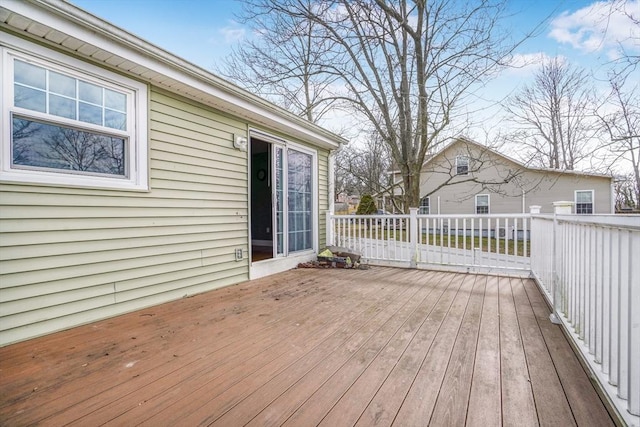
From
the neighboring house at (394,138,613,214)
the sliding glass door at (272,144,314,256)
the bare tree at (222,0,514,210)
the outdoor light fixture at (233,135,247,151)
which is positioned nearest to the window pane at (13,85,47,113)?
the outdoor light fixture at (233,135,247,151)

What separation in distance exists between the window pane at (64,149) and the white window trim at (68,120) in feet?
0.19

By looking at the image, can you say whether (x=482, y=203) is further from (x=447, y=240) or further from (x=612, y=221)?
(x=612, y=221)

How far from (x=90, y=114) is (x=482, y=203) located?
1447 centimetres

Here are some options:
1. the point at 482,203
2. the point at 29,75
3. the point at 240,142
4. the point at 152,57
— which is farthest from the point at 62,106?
the point at 482,203

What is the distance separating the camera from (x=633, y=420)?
1214 mm

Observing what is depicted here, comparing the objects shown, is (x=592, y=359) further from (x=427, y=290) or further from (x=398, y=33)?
(x=398, y=33)

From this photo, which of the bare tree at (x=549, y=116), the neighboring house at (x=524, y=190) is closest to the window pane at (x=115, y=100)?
the neighboring house at (x=524, y=190)

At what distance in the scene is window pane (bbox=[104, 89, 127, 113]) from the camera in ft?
9.32

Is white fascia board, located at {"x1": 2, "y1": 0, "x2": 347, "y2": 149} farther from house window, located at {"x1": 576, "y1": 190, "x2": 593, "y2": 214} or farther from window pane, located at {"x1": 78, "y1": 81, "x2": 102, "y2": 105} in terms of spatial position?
house window, located at {"x1": 576, "y1": 190, "x2": 593, "y2": 214}

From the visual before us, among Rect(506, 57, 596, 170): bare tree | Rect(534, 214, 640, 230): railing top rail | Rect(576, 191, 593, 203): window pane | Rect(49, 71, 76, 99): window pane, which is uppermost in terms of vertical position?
Rect(506, 57, 596, 170): bare tree

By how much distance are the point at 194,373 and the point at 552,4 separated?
279 inches

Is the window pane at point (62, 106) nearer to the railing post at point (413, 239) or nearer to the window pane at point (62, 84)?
the window pane at point (62, 84)

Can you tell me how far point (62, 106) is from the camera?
8.29 feet

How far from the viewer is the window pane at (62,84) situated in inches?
97.3
